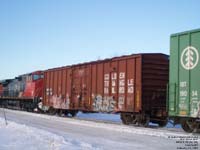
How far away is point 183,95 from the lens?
15.7 metres

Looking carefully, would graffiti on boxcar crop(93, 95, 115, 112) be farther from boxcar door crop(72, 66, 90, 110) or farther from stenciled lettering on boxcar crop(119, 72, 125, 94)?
boxcar door crop(72, 66, 90, 110)

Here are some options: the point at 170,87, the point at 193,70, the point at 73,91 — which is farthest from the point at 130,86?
the point at 73,91

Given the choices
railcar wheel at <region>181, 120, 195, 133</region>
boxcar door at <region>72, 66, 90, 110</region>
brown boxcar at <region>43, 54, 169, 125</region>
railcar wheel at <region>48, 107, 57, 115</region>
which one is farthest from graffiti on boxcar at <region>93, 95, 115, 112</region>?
railcar wheel at <region>48, 107, 57, 115</region>

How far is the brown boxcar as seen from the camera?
62.7 ft

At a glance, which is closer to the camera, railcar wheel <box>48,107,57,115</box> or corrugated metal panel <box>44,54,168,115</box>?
corrugated metal panel <box>44,54,168,115</box>

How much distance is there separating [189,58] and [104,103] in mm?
7431

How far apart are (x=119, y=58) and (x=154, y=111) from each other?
3.55 meters

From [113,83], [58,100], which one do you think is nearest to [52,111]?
[58,100]

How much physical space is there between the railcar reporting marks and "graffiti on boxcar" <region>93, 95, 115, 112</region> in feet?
20.4

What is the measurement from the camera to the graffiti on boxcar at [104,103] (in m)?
21.2

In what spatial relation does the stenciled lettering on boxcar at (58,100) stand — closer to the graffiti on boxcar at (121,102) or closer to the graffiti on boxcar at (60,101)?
the graffiti on boxcar at (60,101)

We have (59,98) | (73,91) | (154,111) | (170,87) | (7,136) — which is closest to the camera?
(7,136)

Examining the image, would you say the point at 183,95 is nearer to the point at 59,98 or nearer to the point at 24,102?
the point at 59,98

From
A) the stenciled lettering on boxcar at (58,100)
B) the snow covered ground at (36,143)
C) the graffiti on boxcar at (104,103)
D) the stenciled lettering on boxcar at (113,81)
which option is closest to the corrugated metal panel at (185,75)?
the stenciled lettering on boxcar at (113,81)
